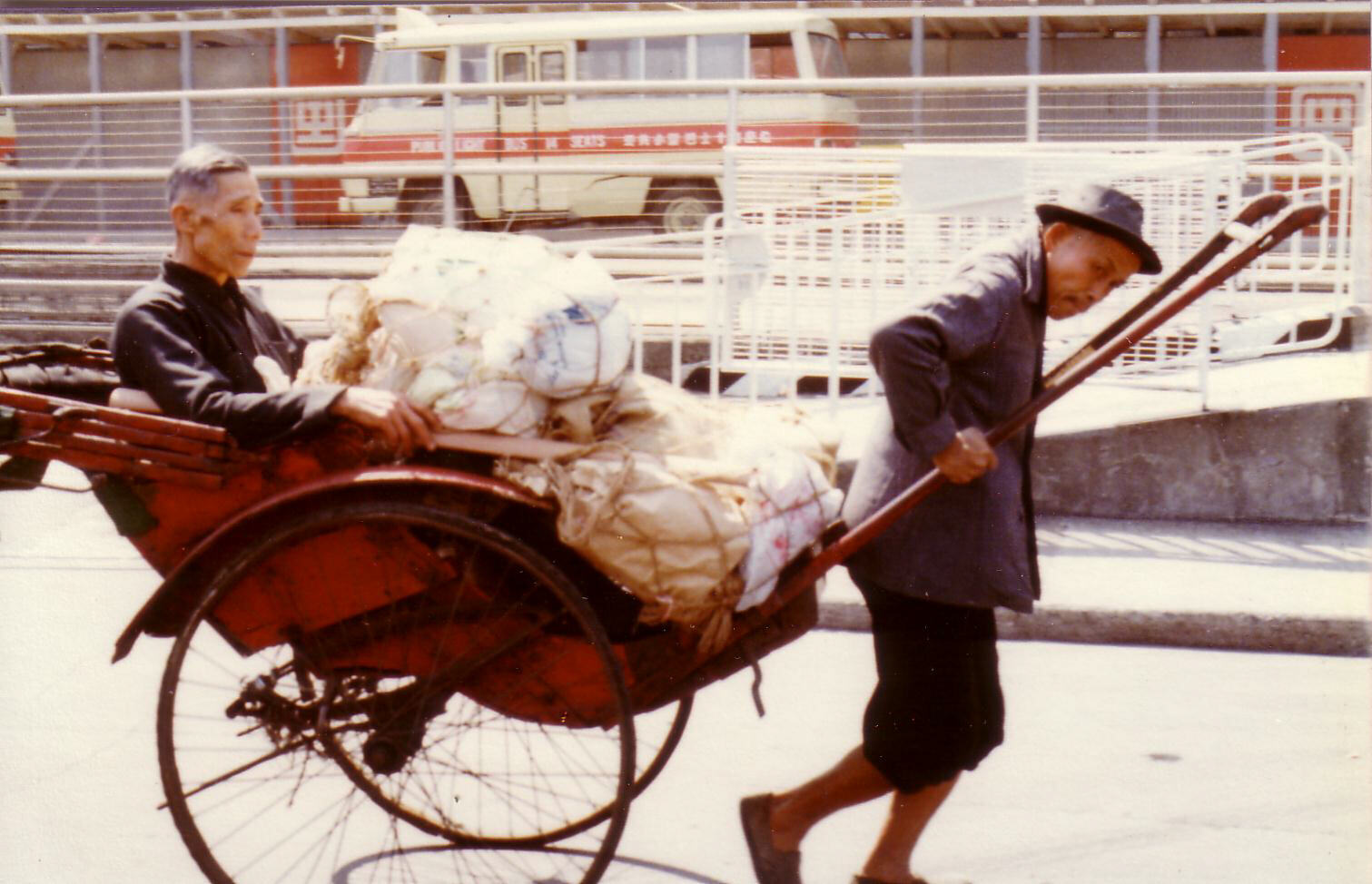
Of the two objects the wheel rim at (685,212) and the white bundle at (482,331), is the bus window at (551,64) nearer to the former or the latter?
the wheel rim at (685,212)

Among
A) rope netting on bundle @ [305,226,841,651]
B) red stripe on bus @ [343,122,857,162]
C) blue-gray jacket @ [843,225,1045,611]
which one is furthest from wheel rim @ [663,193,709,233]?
blue-gray jacket @ [843,225,1045,611]

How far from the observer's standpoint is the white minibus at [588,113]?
9.90 metres

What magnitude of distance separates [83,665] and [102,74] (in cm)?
2105

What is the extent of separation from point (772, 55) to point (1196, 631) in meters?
13.2

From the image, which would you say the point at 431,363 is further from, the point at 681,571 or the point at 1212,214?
the point at 1212,214

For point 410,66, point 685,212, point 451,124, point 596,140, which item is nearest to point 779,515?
point 451,124

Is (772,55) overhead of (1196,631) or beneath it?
overhead

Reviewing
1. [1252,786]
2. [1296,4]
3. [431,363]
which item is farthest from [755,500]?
[1296,4]

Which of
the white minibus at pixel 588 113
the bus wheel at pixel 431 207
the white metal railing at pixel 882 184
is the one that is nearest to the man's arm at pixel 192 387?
the white metal railing at pixel 882 184

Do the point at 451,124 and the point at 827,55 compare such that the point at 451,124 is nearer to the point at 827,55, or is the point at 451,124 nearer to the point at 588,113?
the point at 588,113

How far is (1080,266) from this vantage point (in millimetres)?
2924

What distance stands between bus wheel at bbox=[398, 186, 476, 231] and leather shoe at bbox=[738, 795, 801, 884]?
564cm

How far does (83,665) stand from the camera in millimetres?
5184

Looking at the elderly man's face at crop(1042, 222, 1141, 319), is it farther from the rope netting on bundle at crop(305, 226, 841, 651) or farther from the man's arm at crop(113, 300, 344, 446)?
the man's arm at crop(113, 300, 344, 446)
